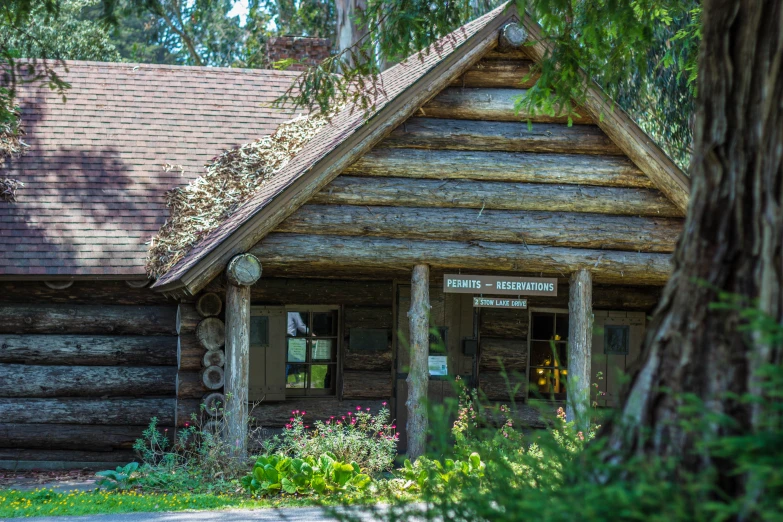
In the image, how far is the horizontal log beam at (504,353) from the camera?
1420cm

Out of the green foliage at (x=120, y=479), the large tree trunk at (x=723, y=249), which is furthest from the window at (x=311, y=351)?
the large tree trunk at (x=723, y=249)

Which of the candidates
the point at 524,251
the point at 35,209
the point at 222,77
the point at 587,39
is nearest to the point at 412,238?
the point at 524,251

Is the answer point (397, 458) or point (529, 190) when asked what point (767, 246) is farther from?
point (397, 458)

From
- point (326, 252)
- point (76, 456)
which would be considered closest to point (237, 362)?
point (326, 252)

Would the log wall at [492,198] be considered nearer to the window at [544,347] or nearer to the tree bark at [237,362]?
the tree bark at [237,362]

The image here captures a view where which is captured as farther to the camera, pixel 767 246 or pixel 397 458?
pixel 397 458

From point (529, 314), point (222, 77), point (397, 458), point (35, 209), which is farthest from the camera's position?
point (222, 77)

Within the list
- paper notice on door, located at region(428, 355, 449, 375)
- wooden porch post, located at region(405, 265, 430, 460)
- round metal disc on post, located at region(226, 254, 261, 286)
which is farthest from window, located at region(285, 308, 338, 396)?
round metal disc on post, located at region(226, 254, 261, 286)

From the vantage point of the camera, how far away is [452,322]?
14125 mm

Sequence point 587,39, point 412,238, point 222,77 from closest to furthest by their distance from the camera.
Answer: point 587,39
point 412,238
point 222,77

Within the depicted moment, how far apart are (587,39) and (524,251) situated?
9.94ft

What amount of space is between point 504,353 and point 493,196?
3730 mm

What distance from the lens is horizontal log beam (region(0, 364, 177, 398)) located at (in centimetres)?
1288

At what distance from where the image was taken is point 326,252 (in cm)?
1091
